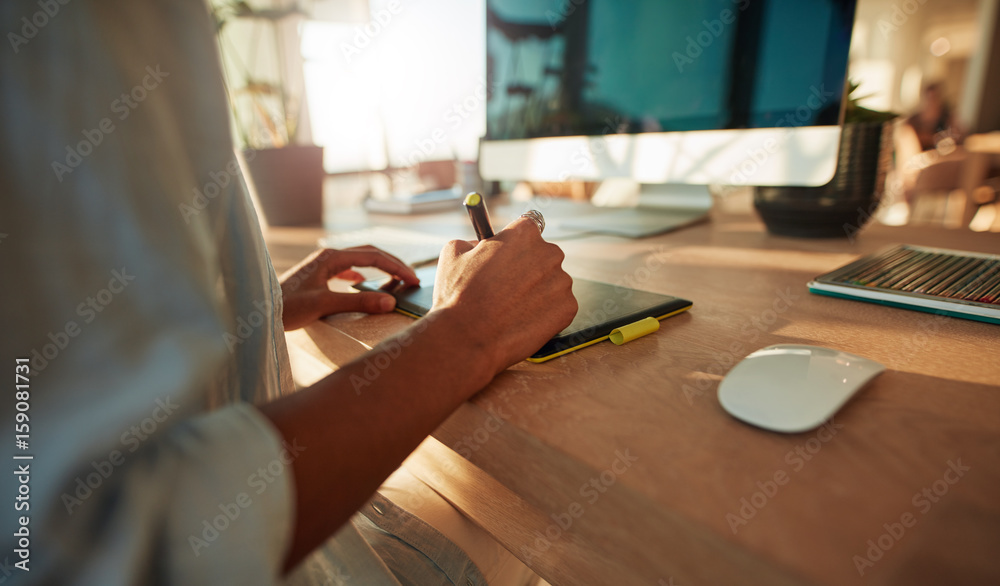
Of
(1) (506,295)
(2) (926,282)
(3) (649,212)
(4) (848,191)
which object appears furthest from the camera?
(3) (649,212)

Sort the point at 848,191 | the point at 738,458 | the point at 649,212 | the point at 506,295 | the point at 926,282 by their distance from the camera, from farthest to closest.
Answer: the point at 649,212, the point at 848,191, the point at 926,282, the point at 506,295, the point at 738,458

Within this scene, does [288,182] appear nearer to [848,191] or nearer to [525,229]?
[525,229]

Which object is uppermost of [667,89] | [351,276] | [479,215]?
[667,89]

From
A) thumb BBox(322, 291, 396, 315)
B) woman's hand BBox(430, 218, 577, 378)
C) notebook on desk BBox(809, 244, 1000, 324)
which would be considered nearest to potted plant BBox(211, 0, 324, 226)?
thumb BBox(322, 291, 396, 315)

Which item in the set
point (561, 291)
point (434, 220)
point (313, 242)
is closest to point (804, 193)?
point (561, 291)

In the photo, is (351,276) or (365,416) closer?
(365,416)

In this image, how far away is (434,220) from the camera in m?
1.23

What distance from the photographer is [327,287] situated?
0.61 meters

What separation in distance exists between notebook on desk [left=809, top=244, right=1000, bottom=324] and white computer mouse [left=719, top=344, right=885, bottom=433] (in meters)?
0.21

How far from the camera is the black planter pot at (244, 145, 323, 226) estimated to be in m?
1.19

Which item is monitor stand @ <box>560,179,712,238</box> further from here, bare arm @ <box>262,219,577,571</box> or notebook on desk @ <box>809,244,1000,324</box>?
bare arm @ <box>262,219,577,571</box>

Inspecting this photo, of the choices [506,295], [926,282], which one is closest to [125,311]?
[506,295]

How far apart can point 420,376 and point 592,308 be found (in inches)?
8.3

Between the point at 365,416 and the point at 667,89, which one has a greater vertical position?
the point at 667,89
